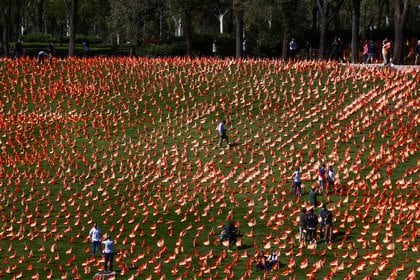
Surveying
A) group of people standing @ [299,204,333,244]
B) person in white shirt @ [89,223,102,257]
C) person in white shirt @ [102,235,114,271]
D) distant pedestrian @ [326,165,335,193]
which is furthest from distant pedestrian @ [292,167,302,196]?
person in white shirt @ [102,235,114,271]

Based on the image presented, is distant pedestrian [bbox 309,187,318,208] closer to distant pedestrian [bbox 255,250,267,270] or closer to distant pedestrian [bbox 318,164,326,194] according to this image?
distant pedestrian [bbox 318,164,326,194]

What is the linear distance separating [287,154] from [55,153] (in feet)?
46.7

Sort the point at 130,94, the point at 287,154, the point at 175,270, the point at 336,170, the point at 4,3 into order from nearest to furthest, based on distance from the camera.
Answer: the point at 175,270, the point at 336,170, the point at 287,154, the point at 130,94, the point at 4,3

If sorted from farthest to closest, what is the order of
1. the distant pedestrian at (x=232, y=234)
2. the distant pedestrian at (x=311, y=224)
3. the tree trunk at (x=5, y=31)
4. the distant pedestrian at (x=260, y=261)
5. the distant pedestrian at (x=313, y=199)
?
1. the tree trunk at (x=5, y=31)
2. the distant pedestrian at (x=313, y=199)
3. the distant pedestrian at (x=232, y=234)
4. the distant pedestrian at (x=311, y=224)
5. the distant pedestrian at (x=260, y=261)

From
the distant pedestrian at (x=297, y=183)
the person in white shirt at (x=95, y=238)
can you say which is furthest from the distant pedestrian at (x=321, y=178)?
the person in white shirt at (x=95, y=238)

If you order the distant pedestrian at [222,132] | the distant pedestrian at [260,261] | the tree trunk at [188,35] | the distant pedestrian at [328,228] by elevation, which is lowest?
the distant pedestrian at [260,261]

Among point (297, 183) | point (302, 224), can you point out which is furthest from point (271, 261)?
point (297, 183)

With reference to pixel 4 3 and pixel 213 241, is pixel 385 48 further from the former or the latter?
pixel 4 3

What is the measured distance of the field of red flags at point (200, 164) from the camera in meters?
39.9

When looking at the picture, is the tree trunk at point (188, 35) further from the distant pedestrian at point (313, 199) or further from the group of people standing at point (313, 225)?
the group of people standing at point (313, 225)

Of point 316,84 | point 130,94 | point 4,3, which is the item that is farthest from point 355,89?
point 4,3

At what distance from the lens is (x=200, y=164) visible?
53219mm

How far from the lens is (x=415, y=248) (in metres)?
38.6

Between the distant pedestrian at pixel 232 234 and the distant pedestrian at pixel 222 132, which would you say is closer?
the distant pedestrian at pixel 232 234
